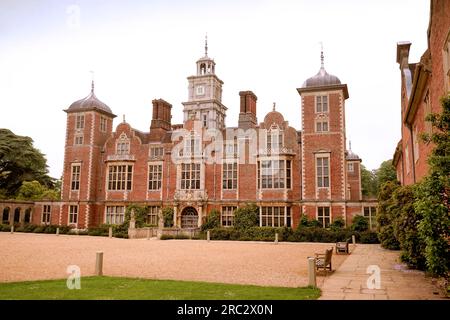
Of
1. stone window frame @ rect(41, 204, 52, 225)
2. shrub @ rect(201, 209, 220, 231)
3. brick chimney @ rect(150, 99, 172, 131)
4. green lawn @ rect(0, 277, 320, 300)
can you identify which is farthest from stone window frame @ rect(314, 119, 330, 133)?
stone window frame @ rect(41, 204, 52, 225)

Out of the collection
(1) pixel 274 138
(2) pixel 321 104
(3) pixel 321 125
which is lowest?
(1) pixel 274 138

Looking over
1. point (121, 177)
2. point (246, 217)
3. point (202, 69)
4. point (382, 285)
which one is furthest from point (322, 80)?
point (382, 285)

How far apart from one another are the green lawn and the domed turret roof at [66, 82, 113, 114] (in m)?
30.9

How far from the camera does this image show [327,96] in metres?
31.3

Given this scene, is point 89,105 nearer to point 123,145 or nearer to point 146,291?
point 123,145

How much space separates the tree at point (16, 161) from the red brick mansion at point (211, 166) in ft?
35.4

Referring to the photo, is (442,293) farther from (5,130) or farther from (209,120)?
(5,130)

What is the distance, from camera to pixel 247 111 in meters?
36.0

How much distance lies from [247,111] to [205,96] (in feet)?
48.9

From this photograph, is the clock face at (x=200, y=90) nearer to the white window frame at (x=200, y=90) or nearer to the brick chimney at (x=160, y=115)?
the white window frame at (x=200, y=90)

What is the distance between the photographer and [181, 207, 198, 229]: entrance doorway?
34281mm

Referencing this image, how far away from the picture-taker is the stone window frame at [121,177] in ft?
122
